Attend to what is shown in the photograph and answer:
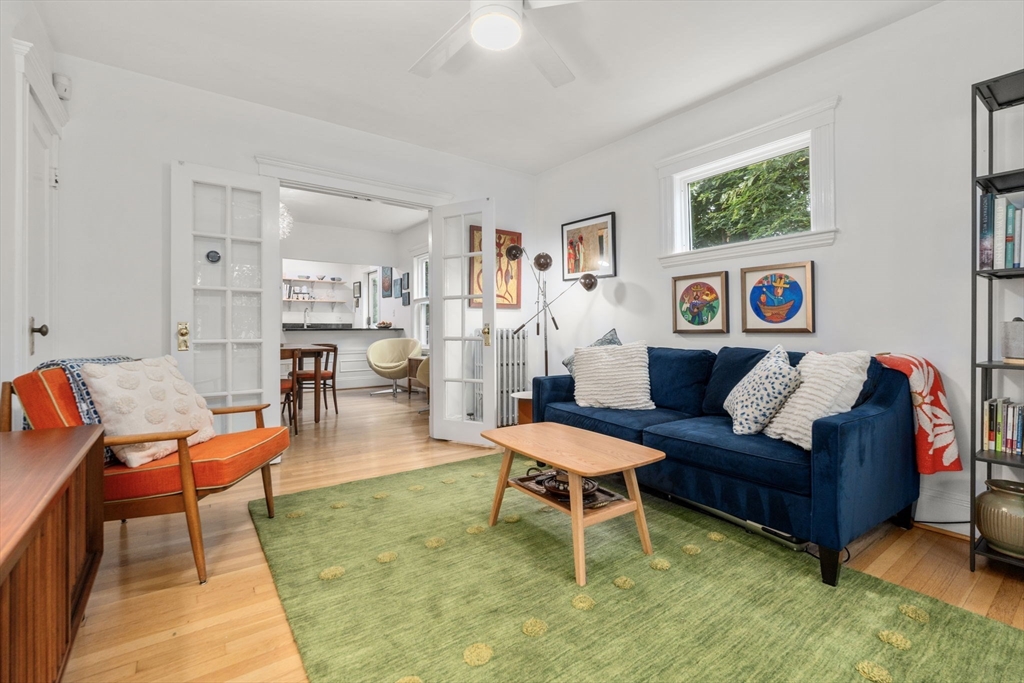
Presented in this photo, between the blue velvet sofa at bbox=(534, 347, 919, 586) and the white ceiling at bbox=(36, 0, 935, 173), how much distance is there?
1.80 m

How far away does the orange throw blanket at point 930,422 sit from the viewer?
6.85 feet

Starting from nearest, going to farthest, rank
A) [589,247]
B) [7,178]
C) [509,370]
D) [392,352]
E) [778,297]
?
[7,178], [778,297], [589,247], [509,370], [392,352]

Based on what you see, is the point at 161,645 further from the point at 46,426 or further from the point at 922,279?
the point at 922,279

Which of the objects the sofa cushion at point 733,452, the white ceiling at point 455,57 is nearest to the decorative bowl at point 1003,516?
the sofa cushion at point 733,452

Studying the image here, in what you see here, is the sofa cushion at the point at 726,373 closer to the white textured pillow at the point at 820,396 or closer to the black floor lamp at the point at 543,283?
the white textured pillow at the point at 820,396

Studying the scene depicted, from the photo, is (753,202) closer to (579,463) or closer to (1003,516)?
(1003,516)

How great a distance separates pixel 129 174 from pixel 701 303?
3987mm

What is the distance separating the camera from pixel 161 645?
143 centimetres

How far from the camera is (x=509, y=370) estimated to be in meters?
4.55

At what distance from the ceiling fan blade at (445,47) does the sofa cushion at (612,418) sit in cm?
217

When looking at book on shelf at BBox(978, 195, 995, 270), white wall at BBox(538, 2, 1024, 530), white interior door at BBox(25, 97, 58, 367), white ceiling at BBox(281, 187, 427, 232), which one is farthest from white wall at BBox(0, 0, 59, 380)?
book on shelf at BBox(978, 195, 995, 270)

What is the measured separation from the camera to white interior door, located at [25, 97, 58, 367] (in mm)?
2289

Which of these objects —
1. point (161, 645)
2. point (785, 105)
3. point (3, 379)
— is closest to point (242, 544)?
point (161, 645)

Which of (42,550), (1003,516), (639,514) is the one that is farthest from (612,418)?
(42,550)
